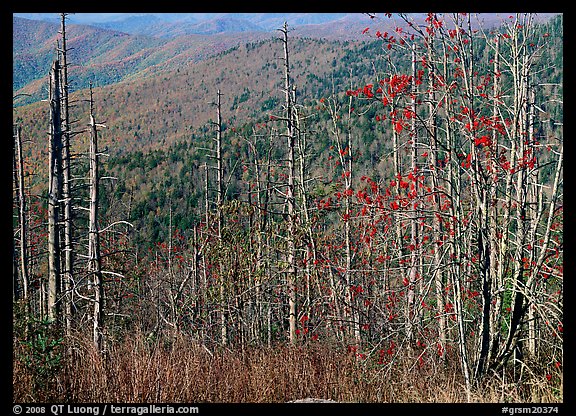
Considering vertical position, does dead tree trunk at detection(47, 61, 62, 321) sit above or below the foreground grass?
above

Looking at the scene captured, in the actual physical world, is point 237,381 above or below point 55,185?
below

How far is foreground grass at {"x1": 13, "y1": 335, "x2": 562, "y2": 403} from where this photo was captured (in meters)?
5.80

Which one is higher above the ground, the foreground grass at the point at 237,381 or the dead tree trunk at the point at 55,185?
the dead tree trunk at the point at 55,185

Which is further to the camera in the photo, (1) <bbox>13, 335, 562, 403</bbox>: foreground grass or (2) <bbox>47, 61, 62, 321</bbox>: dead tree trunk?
(2) <bbox>47, 61, 62, 321</bbox>: dead tree trunk

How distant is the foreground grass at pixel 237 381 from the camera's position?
580 cm

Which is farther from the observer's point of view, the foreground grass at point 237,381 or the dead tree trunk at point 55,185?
the dead tree trunk at point 55,185

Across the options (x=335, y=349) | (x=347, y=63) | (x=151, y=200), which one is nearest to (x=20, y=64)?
(x=347, y=63)

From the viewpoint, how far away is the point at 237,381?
669 centimetres

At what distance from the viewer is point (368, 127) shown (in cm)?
4784

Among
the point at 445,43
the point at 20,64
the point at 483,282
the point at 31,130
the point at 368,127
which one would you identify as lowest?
the point at 483,282

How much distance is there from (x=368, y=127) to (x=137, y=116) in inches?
2818
